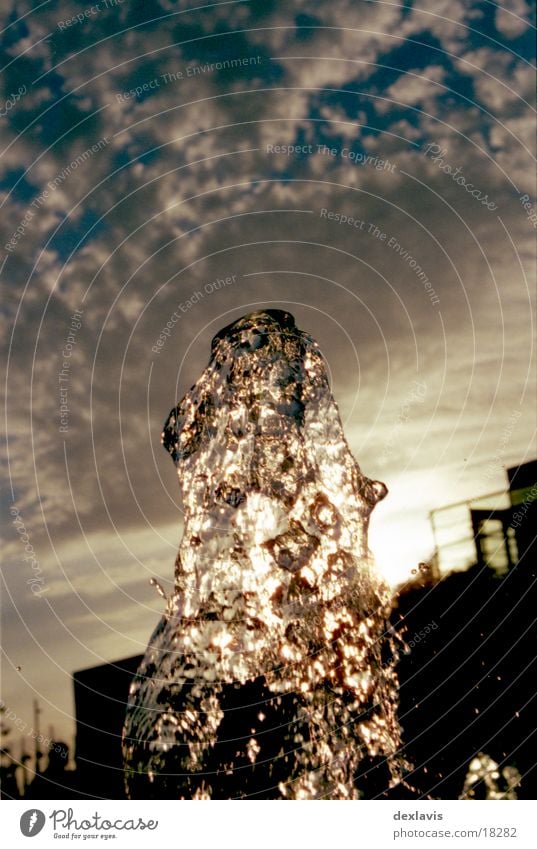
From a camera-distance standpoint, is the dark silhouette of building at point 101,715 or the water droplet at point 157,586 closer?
the water droplet at point 157,586

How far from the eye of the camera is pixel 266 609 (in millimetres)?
5371

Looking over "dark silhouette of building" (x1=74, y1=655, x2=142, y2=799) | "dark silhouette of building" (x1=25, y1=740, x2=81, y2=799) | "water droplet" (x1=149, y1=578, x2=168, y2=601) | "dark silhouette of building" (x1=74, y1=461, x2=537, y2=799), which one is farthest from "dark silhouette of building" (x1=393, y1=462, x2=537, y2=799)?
"dark silhouette of building" (x1=74, y1=655, x2=142, y2=799)

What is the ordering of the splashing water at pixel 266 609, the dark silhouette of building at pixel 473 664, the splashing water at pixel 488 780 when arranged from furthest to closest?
1. the dark silhouette of building at pixel 473 664
2. the splashing water at pixel 488 780
3. the splashing water at pixel 266 609

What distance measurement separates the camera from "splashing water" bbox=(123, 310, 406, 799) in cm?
512

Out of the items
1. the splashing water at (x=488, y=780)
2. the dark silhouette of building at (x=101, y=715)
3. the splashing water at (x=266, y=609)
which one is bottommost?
the splashing water at (x=488, y=780)

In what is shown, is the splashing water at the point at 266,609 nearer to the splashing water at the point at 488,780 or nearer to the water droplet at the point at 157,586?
the water droplet at the point at 157,586

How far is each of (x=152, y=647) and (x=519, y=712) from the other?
Result: 6.47m

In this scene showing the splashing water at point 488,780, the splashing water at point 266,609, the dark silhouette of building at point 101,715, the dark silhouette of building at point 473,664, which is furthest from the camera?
the dark silhouette of building at point 101,715

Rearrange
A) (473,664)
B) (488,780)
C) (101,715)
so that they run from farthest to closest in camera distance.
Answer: (101,715) → (473,664) → (488,780)

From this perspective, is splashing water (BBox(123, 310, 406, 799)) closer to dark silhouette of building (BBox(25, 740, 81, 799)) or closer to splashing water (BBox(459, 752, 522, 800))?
splashing water (BBox(459, 752, 522, 800))

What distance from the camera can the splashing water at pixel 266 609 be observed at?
5.12 metres

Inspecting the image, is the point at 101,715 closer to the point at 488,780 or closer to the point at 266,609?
the point at 488,780

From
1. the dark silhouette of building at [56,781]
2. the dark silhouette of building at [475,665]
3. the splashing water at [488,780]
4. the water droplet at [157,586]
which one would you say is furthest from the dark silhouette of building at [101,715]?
the water droplet at [157,586]

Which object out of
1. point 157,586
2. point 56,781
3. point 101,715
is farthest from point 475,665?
point 101,715
